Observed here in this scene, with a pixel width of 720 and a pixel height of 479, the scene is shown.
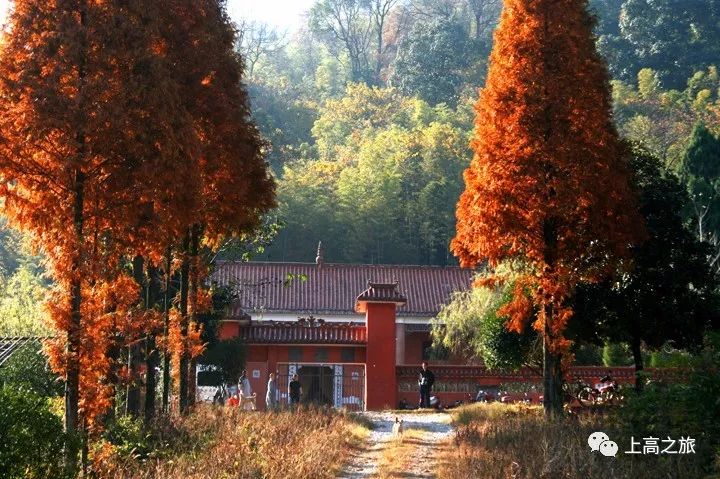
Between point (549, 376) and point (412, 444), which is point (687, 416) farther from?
point (412, 444)

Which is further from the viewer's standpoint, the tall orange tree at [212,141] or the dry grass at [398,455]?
the tall orange tree at [212,141]

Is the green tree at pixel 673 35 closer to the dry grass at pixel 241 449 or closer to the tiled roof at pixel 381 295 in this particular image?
the tiled roof at pixel 381 295

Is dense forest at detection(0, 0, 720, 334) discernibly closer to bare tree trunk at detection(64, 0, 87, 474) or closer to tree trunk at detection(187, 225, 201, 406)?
tree trunk at detection(187, 225, 201, 406)

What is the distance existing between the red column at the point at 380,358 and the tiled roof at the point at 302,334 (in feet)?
1.45

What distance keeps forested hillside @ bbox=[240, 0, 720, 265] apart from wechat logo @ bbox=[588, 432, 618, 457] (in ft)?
84.6

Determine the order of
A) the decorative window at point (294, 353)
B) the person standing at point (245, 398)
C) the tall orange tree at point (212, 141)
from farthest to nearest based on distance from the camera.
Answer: the decorative window at point (294, 353) → the person standing at point (245, 398) → the tall orange tree at point (212, 141)

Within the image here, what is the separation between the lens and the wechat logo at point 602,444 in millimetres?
13685

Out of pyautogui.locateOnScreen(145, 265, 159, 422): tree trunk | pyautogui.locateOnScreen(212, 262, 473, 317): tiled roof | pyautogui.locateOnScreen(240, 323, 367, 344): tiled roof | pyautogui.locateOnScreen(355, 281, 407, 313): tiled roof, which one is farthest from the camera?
pyautogui.locateOnScreen(212, 262, 473, 317): tiled roof

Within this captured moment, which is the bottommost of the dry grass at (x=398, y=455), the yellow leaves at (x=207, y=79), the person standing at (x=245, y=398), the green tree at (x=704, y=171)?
the dry grass at (x=398, y=455)

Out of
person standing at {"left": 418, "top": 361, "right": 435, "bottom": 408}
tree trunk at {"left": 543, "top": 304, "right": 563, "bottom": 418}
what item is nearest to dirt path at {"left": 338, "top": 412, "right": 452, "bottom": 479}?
tree trunk at {"left": 543, "top": 304, "right": 563, "bottom": 418}

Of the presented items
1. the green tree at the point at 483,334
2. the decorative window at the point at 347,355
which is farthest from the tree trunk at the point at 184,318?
the decorative window at the point at 347,355

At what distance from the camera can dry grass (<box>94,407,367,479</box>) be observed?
12.5m

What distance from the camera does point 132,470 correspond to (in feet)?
43.4

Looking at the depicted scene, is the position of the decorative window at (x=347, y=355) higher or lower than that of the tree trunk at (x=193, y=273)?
lower
